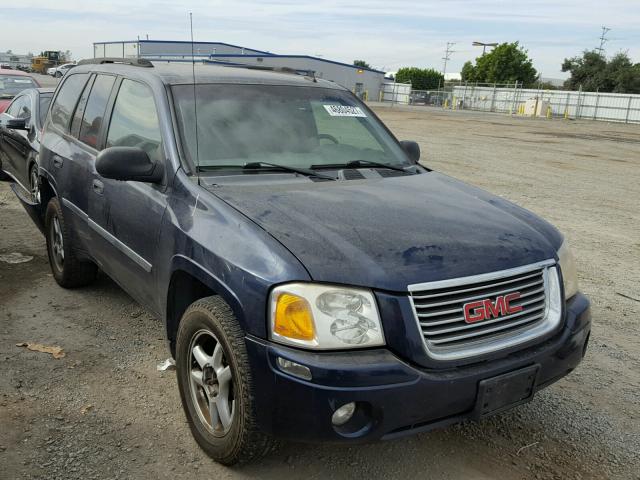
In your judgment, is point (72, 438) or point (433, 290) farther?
point (72, 438)

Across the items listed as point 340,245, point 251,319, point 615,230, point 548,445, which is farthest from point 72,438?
point 615,230

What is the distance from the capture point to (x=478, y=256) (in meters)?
2.58

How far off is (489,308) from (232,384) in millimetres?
1147

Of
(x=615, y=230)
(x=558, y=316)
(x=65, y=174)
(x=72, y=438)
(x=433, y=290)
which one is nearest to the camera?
(x=433, y=290)

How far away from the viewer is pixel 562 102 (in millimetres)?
49438

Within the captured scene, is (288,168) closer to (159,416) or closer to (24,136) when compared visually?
(159,416)

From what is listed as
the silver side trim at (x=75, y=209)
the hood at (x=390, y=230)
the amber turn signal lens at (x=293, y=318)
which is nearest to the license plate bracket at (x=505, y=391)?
the hood at (x=390, y=230)

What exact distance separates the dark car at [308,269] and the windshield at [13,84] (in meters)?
9.57

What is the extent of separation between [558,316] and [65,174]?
352 centimetres

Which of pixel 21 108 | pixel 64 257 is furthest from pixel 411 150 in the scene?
pixel 21 108

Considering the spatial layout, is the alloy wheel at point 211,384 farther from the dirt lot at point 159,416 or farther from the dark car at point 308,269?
the dirt lot at point 159,416

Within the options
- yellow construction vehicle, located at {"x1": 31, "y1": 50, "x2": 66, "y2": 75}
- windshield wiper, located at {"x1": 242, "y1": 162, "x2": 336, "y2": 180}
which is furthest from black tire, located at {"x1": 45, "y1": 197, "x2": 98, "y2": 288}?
yellow construction vehicle, located at {"x1": 31, "y1": 50, "x2": 66, "y2": 75}

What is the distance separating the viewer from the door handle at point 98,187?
3.85 m

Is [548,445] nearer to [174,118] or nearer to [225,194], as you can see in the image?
[225,194]
